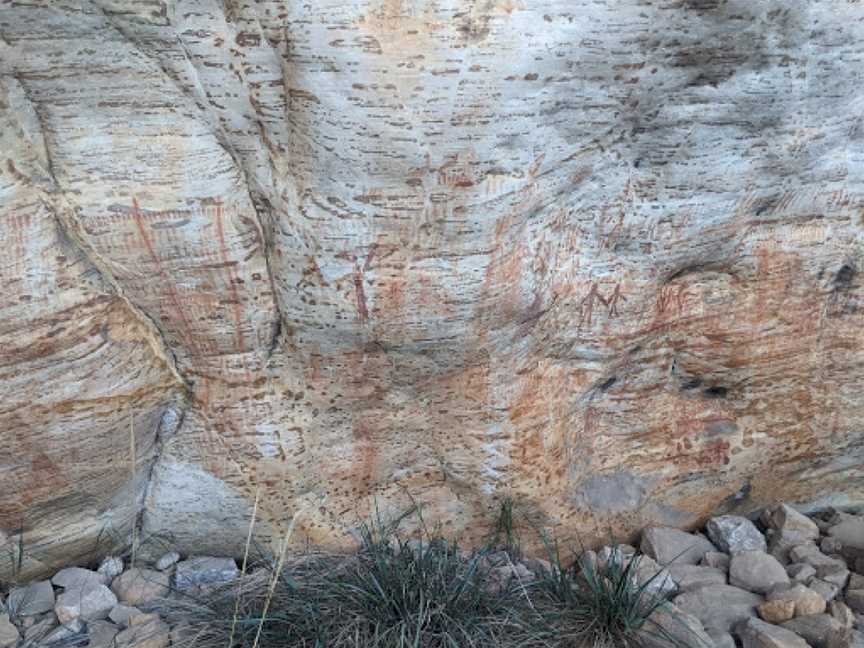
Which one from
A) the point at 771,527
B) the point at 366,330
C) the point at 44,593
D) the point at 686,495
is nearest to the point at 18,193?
the point at 366,330

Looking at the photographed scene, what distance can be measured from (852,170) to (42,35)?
2240 millimetres

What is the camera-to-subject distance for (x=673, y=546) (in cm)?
343

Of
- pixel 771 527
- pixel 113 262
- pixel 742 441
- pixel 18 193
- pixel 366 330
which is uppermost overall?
pixel 18 193

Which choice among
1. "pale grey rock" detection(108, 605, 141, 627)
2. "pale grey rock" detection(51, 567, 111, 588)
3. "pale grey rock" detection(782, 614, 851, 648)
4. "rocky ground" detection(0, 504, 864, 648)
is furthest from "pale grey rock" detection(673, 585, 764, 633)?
"pale grey rock" detection(51, 567, 111, 588)

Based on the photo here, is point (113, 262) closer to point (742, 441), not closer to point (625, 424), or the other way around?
point (625, 424)

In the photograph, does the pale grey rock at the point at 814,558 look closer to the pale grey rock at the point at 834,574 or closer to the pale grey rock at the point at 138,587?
the pale grey rock at the point at 834,574

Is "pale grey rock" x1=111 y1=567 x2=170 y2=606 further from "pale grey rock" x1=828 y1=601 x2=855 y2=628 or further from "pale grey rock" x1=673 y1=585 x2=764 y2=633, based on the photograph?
"pale grey rock" x1=828 y1=601 x2=855 y2=628

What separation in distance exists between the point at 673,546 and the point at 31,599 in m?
1.98

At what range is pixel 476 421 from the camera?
10.2 ft

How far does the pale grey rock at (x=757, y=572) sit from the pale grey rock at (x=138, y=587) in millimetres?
1745

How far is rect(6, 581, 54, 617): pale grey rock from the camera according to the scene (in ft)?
9.96

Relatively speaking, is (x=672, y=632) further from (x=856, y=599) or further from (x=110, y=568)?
(x=110, y=568)

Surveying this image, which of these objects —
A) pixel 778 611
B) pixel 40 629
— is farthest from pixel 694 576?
pixel 40 629

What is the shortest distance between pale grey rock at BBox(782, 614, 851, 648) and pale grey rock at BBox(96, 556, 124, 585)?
77.1 inches
